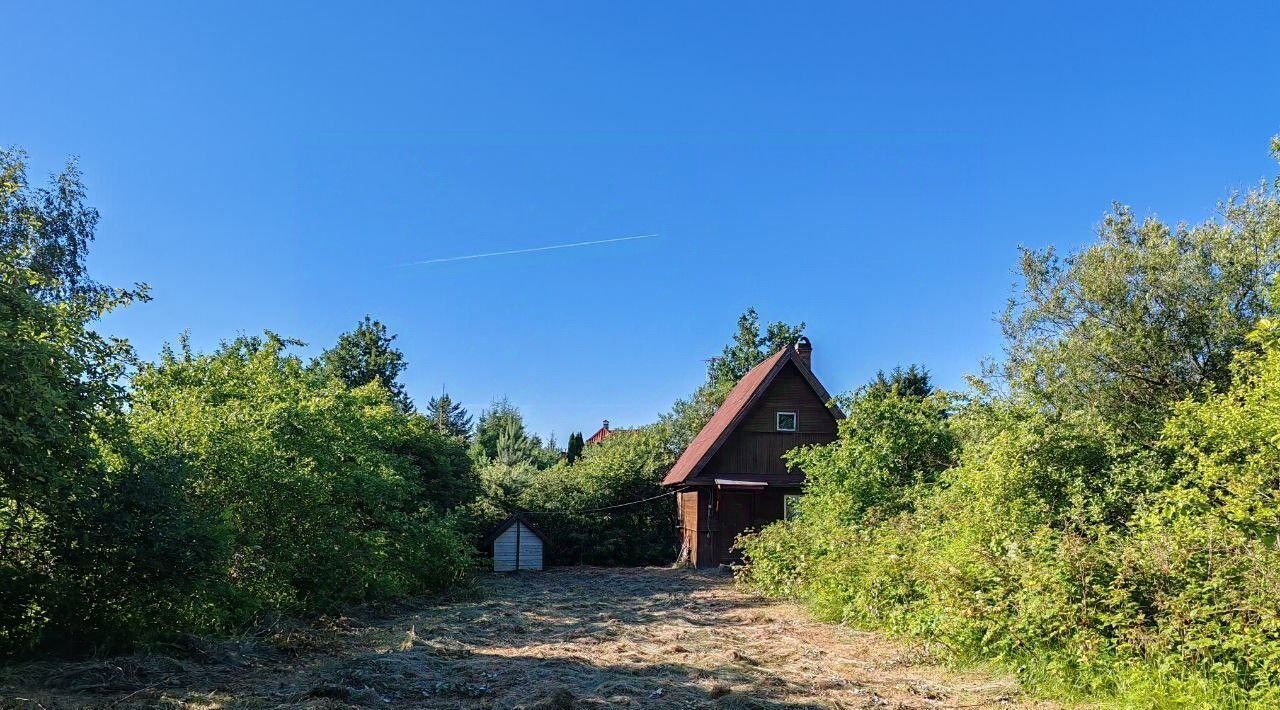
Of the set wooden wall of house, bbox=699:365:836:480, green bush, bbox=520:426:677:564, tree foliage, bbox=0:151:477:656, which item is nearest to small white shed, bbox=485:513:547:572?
green bush, bbox=520:426:677:564

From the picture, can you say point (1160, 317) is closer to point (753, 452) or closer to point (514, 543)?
Answer: point (753, 452)

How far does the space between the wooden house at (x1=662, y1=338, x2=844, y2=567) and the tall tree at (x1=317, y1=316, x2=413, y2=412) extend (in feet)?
67.5

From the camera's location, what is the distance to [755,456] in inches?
876

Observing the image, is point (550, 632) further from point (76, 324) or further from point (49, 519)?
point (76, 324)

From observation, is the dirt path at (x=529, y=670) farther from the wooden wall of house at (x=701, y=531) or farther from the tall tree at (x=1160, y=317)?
the wooden wall of house at (x=701, y=531)

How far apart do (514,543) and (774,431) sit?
8381 millimetres

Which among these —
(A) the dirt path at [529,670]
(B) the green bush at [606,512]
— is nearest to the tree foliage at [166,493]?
(A) the dirt path at [529,670]

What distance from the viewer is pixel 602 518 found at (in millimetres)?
25141

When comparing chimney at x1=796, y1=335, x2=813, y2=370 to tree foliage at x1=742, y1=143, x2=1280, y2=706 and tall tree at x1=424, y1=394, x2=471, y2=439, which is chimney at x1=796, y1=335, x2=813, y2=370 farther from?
tall tree at x1=424, y1=394, x2=471, y2=439

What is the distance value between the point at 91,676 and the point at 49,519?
1.76 m

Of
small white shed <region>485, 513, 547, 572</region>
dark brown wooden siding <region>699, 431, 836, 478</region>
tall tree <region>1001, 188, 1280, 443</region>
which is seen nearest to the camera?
tall tree <region>1001, 188, 1280, 443</region>

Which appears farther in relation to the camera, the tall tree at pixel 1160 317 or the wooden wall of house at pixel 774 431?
the wooden wall of house at pixel 774 431

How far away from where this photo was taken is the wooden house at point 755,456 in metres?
21.8

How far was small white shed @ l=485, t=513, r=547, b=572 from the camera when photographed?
22500 mm
